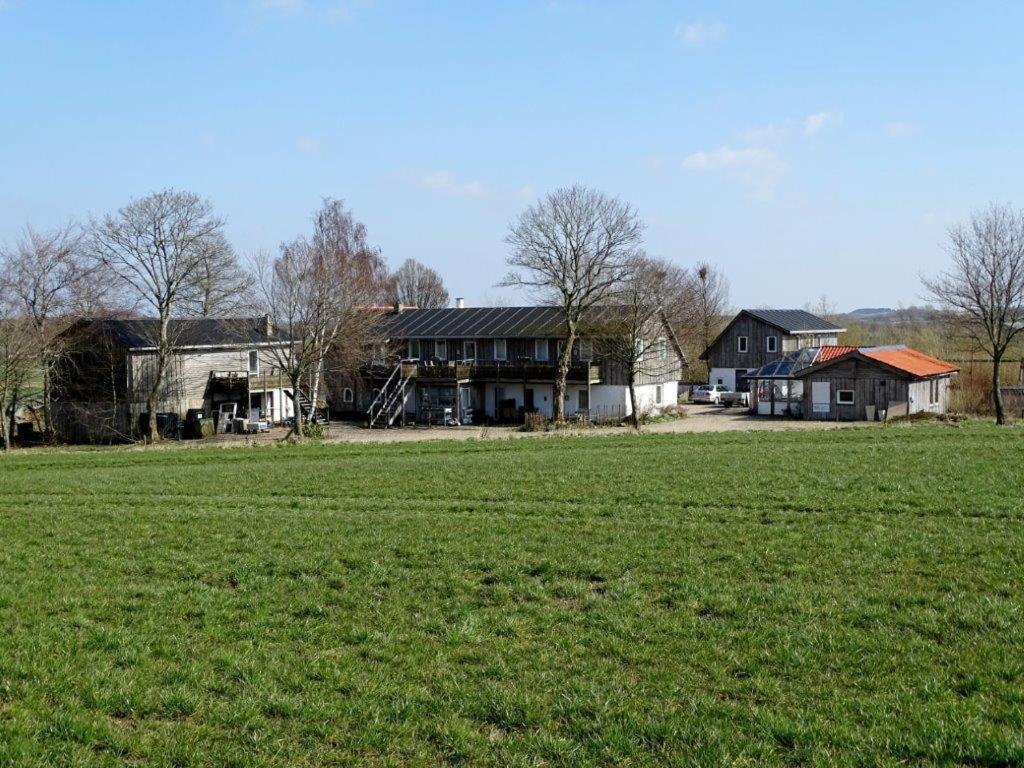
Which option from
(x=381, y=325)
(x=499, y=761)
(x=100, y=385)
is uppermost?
(x=381, y=325)

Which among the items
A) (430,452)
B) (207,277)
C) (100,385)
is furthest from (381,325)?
(430,452)

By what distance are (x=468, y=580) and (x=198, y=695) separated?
457cm

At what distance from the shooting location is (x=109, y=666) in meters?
9.19

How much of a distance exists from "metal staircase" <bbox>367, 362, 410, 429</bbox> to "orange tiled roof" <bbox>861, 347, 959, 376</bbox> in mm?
26411

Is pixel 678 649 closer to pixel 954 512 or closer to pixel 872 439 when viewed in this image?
pixel 954 512

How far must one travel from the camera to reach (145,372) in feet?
159

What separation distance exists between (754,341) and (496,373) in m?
22.7

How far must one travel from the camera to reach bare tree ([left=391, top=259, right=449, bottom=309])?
10606 cm

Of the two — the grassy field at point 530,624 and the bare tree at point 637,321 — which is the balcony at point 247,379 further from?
the grassy field at point 530,624

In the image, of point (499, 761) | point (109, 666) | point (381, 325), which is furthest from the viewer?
point (381, 325)

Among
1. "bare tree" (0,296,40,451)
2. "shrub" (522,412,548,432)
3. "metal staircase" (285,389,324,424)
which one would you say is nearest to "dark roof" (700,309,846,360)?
"shrub" (522,412,548,432)

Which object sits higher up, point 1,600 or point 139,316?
point 139,316

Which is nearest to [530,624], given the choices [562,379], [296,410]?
[296,410]

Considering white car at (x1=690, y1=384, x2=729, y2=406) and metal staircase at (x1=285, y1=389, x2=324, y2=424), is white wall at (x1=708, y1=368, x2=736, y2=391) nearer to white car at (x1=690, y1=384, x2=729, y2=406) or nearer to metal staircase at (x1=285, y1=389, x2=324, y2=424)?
white car at (x1=690, y1=384, x2=729, y2=406)
